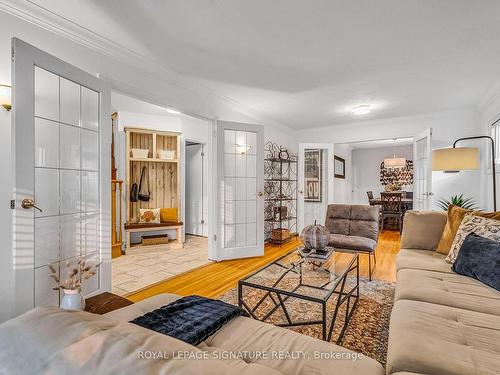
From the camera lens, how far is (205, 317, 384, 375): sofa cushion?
979mm

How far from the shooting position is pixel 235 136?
163 inches

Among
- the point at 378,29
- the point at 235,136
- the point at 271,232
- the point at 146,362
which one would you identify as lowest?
the point at 271,232

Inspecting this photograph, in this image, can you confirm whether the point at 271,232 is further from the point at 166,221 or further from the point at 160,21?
the point at 160,21

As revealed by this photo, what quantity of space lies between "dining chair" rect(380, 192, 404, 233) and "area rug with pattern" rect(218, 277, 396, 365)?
4.18m

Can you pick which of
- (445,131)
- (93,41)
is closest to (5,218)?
(93,41)

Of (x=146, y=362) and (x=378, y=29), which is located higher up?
(x=378, y=29)

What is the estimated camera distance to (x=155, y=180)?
5316 mm

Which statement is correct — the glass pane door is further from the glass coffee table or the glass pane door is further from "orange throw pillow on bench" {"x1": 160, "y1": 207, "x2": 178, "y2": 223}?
"orange throw pillow on bench" {"x1": 160, "y1": 207, "x2": 178, "y2": 223}

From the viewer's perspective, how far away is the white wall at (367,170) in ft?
28.4

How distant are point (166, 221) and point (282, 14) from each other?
4.07 metres

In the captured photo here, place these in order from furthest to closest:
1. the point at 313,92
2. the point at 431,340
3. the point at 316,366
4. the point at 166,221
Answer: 1. the point at 166,221
2. the point at 313,92
3. the point at 431,340
4. the point at 316,366

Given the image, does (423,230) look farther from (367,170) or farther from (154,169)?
(367,170)

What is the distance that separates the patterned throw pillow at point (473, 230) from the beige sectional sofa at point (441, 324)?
0.51 feet

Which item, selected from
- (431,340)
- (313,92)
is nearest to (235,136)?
(313,92)
